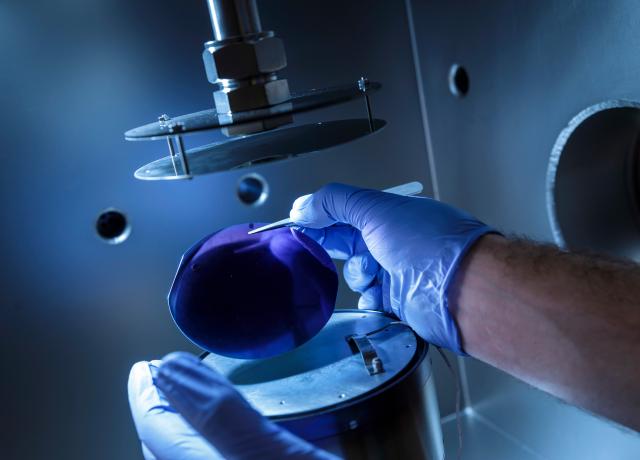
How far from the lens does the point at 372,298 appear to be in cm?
79

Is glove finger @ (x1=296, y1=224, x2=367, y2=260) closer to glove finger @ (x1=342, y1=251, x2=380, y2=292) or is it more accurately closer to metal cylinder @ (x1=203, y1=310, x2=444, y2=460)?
glove finger @ (x1=342, y1=251, x2=380, y2=292)

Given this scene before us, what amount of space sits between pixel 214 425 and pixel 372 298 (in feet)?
A: 1.05

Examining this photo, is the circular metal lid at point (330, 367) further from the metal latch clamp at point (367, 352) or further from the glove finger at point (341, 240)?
the glove finger at point (341, 240)

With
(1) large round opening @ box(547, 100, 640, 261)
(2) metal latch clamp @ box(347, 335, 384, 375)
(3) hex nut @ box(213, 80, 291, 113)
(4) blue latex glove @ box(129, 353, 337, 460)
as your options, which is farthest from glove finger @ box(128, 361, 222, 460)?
(1) large round opening @ box(547, 100, 640, 261)

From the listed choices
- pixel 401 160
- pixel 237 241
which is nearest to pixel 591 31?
pixel 401 160

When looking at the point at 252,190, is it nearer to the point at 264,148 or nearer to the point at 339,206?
the point at 339,206

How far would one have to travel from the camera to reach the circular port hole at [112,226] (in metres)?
0.77

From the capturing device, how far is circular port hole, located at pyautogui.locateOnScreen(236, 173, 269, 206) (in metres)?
0.83

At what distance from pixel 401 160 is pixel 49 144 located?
1.43ft

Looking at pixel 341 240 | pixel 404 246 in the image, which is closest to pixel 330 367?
pixel 404 246

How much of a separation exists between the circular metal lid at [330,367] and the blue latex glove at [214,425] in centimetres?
3

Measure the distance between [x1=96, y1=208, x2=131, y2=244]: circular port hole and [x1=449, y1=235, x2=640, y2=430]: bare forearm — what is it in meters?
0.38

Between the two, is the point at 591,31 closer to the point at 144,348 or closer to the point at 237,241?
the point at 237,241

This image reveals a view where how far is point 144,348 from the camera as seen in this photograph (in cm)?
81
